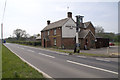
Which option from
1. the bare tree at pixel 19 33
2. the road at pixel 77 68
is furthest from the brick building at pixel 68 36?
the bare tree at pixel 19 33

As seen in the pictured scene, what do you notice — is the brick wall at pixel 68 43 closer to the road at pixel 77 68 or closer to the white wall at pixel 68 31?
the white wall at pixel 68 31

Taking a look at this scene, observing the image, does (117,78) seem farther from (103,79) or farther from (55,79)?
(55,79)

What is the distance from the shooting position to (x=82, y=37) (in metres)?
30.0

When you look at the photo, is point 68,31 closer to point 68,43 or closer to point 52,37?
point 68,43

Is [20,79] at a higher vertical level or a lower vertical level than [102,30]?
lower

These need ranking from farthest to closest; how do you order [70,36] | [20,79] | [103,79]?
[70,36] → [103,79] → [20,79]

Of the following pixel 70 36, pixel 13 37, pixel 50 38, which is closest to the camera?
pixel 70 36

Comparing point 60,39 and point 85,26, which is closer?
point 60,39

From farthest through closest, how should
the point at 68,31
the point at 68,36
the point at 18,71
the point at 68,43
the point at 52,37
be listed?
the point at 52,37, the point at 68,31, the point at 68,36, the point at 68,43, the point at 18,71

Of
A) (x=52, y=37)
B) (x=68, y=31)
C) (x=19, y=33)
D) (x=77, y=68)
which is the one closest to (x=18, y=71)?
(x=77, y=68)

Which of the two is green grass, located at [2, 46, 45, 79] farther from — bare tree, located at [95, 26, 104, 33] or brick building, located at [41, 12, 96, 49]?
bare tree, located at [95, 26, 104, 33]

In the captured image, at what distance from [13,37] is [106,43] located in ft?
295

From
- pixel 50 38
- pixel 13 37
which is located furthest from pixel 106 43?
pixel 13 37

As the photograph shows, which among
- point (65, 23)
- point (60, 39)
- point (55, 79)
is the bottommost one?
point (55, 79)
